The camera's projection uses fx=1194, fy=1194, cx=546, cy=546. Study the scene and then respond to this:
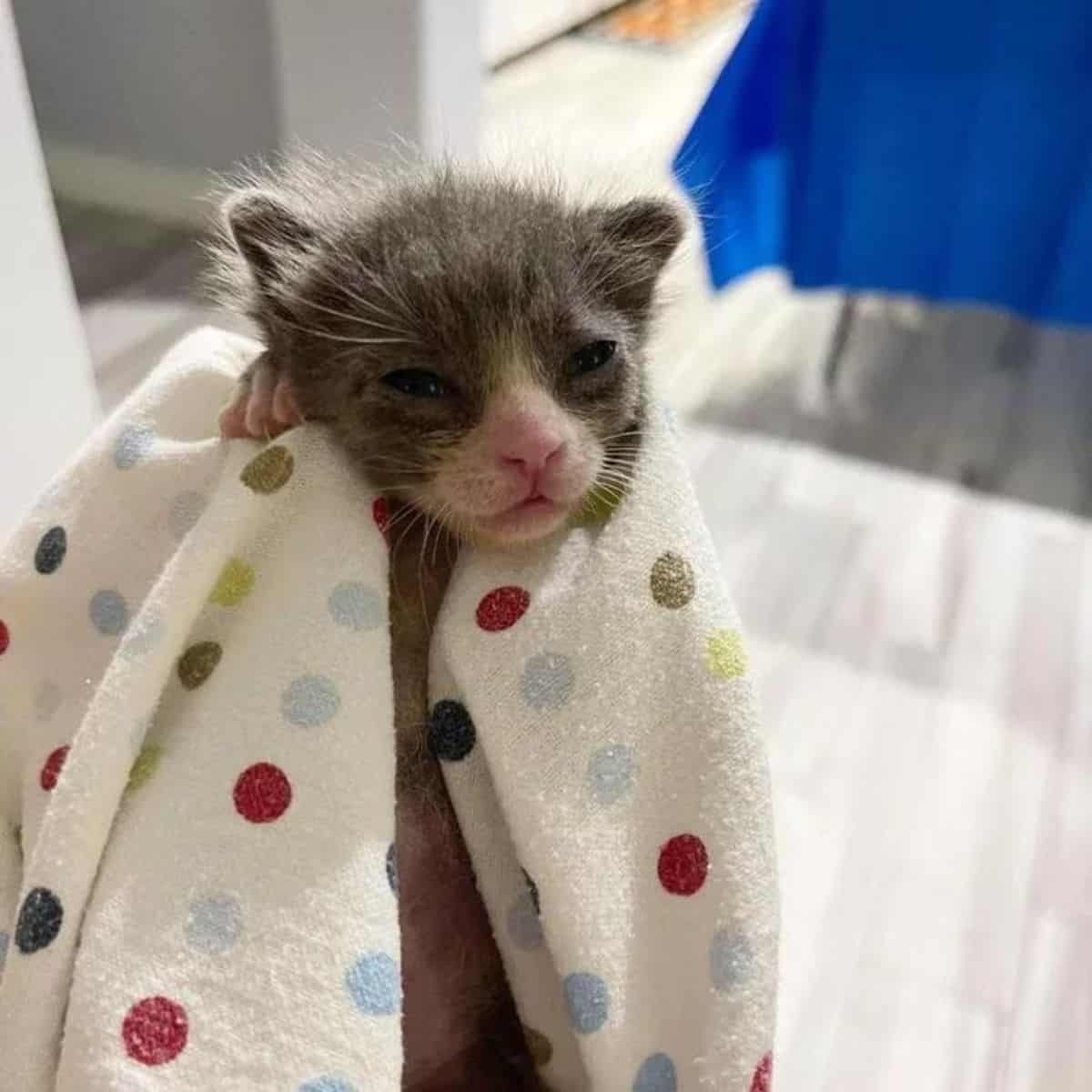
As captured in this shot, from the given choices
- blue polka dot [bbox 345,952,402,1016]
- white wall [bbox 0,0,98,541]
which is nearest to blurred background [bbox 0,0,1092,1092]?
white wall [bbox 0,0,98,541]

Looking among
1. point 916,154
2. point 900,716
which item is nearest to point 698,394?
point 916,154

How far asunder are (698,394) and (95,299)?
970 millimetres

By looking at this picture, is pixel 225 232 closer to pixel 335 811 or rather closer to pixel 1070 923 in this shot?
pixel 335 811

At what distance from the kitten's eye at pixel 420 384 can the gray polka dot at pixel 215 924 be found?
26cm

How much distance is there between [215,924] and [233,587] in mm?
159

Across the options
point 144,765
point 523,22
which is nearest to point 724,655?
point 144,765

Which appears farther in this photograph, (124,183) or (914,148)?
(124,183)

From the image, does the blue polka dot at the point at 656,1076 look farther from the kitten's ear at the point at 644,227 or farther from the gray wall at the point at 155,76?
the gray wall at the point at 155,76

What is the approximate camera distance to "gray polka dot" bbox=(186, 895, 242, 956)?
0.53 meters

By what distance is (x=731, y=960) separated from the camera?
1.88ft

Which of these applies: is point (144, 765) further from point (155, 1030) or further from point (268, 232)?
point (268, 232)

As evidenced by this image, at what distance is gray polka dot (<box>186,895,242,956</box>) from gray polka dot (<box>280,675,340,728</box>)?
0.28 ft

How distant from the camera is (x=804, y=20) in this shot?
1.56 m

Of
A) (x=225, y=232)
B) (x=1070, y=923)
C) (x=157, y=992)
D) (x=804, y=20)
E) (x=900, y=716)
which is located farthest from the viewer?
(x=804, y=20)
